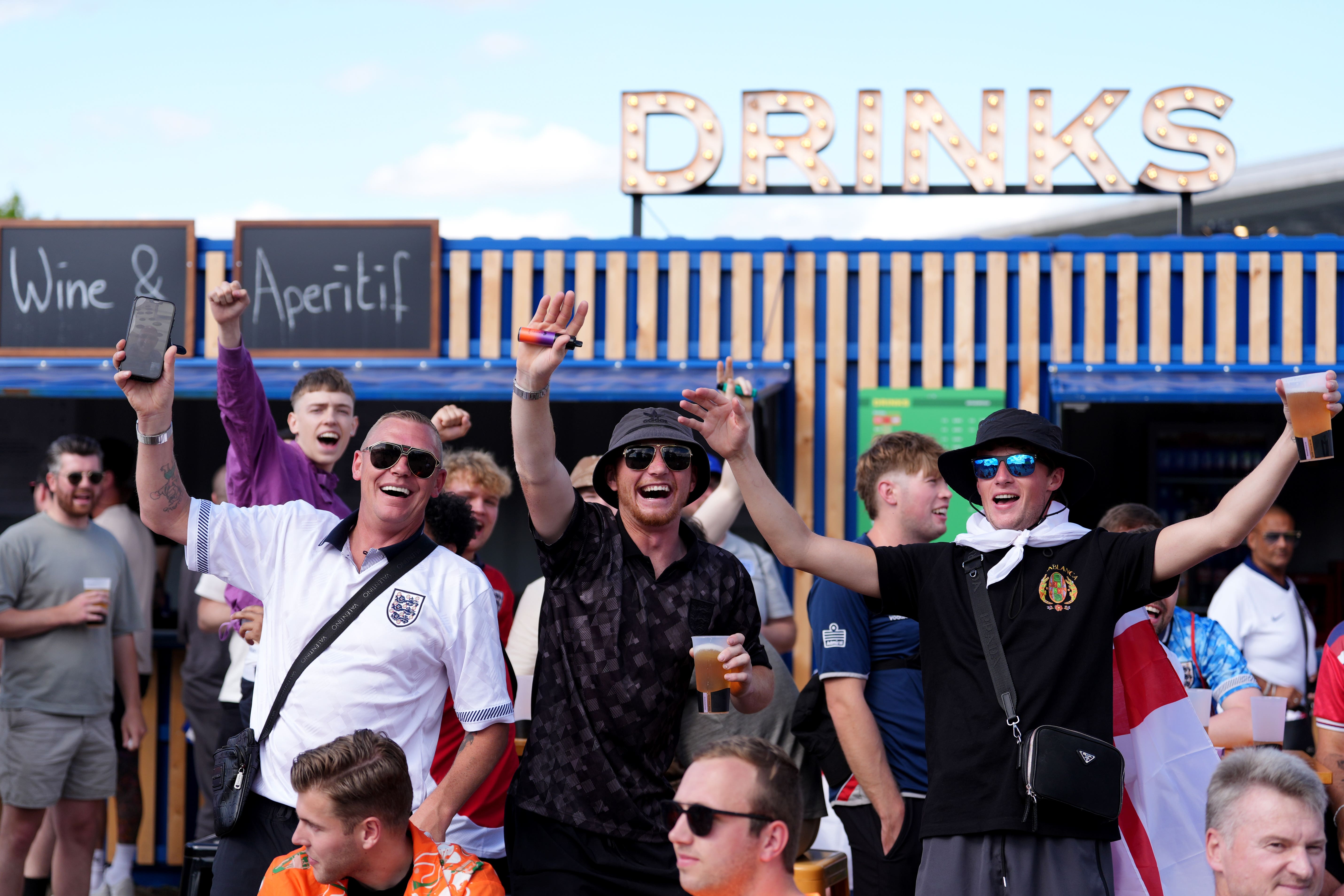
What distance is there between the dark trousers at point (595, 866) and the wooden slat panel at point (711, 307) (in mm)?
4829

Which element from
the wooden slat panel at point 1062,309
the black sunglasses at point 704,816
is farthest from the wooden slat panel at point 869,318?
the black sunglasses at point 704,816

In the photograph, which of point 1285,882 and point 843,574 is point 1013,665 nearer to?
point 843,574

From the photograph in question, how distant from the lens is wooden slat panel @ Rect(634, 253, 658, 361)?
785 centimetres

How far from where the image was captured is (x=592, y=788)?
3244mm

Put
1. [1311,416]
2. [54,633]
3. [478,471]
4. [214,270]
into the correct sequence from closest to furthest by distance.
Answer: [1311,416], [478,471], [54,633], [214,270]

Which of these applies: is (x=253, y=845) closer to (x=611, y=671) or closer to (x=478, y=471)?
(x=611, y=671)

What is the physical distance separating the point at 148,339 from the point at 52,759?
3277mm

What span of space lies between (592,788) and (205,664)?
395 cm

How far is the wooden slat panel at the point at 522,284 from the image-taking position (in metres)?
7.93

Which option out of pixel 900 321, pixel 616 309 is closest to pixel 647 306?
pixel 616 309

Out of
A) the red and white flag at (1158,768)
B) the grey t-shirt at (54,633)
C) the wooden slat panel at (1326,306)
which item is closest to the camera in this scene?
the red and white flag at (1158,768)

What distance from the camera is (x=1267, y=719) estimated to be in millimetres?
4371

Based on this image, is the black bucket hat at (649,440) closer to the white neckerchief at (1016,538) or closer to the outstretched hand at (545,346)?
the outstretched hand at (545,346)

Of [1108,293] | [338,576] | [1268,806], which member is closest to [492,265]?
[1108,293]
